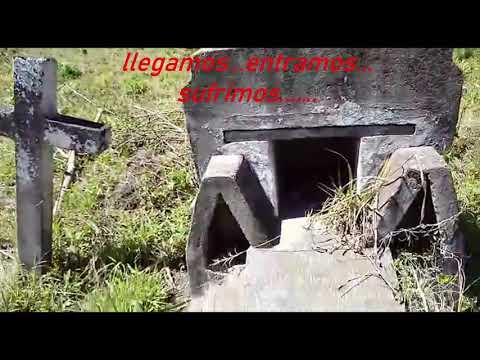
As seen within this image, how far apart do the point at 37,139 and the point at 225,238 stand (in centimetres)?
145

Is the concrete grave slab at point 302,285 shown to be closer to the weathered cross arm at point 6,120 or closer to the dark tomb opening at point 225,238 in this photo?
the dark tomb opening at point 225,238

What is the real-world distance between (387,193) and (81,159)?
129 inches

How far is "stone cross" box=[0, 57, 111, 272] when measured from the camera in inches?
141

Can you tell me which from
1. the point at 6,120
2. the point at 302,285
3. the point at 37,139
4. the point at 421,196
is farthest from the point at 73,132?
the point at 421,196

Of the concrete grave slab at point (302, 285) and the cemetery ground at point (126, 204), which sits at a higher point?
the cemetery ground at point (126, 204)

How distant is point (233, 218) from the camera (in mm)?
4043

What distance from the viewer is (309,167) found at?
5191 mm

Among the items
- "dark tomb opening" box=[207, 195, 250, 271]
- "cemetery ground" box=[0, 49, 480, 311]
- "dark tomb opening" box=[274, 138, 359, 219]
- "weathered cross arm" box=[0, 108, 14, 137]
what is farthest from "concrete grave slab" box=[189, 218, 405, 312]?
"weathered cross arm" box=[0, 108, 14, 137]

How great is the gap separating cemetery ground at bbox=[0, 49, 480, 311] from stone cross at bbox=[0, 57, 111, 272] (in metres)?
0.30

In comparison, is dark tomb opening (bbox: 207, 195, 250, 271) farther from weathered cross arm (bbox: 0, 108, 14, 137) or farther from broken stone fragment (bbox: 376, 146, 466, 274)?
weathered cross arm (bbox: 0, 108, 14, 137)

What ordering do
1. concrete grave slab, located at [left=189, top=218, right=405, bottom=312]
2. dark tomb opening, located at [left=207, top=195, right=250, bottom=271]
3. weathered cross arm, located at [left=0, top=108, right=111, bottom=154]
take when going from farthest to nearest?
dark tomb opening, located at [left=207, top=195, right=250, bottom=271] < weathered cross arm, located at [left=0, top=108, right=111, bottom=154] < concrete grave slab, located at [left=189, top=218, right=405, bottom=312]

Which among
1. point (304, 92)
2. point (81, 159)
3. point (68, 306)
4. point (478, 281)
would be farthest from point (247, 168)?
point (81, 159)

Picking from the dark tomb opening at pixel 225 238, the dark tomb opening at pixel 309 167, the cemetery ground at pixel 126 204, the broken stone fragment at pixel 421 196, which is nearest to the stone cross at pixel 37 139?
the cemetery ground at pixel 126 204

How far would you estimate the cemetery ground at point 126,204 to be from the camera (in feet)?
12.4
